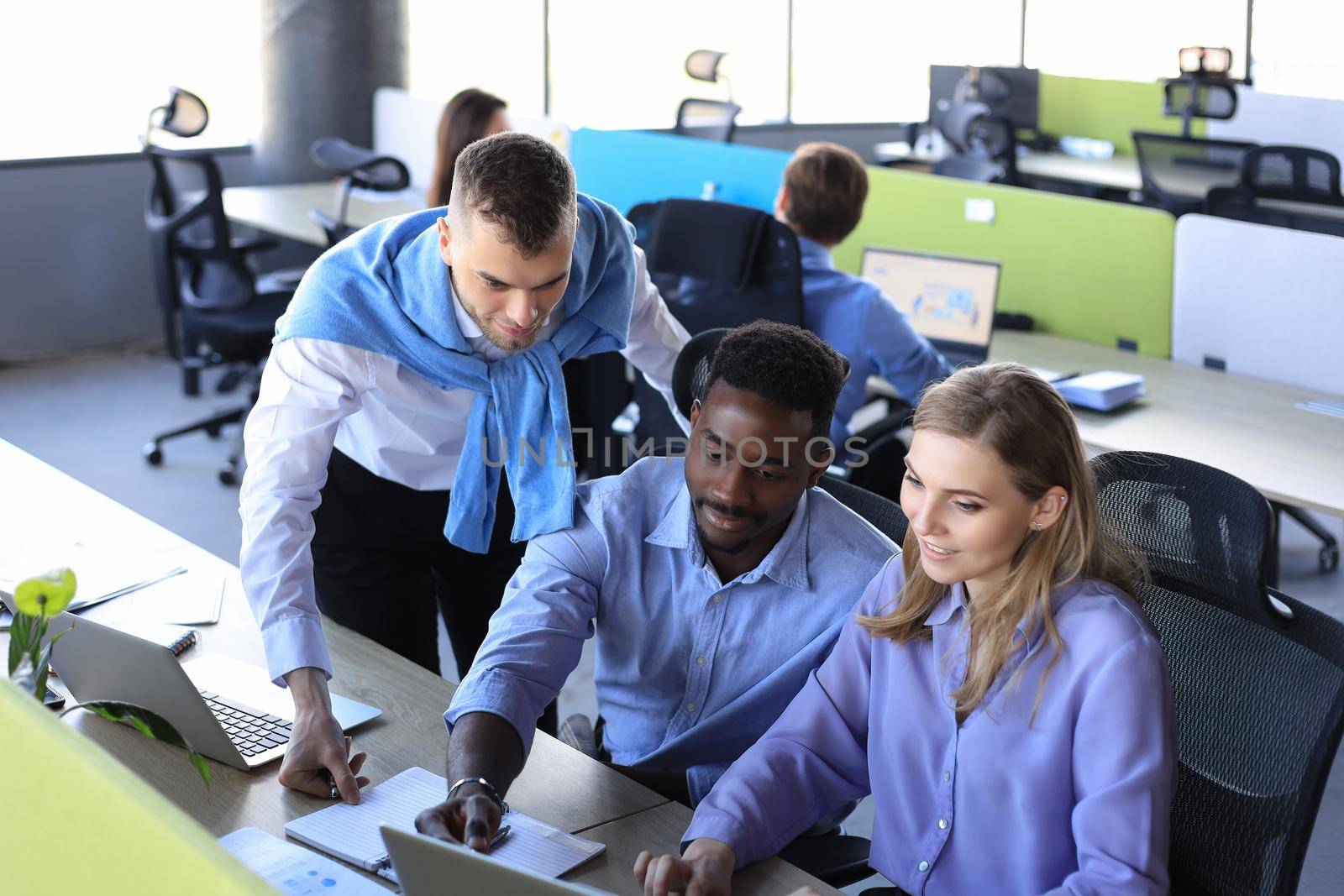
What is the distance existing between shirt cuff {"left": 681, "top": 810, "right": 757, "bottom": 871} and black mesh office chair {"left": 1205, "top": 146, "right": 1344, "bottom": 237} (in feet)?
12.3

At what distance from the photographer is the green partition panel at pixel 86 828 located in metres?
0.77

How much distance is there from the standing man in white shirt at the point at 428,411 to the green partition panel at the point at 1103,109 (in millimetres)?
5609

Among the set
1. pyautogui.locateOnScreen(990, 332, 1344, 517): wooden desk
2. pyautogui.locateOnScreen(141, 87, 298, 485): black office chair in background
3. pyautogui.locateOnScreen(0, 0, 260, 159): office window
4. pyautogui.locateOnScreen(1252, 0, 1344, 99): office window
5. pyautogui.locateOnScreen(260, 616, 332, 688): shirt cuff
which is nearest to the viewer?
pyautogui.locateOnScreen(260, 616, 332, 688): shirt cuff

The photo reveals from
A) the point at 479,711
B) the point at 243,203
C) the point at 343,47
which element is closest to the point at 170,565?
the point at 479,711

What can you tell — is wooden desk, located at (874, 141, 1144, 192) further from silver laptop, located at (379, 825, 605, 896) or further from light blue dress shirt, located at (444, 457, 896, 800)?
silver laptop, located at (379, 825, 605, 896)

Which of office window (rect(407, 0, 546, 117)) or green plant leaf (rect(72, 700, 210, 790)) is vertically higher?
office window (rect(407, 0, 546, 117))

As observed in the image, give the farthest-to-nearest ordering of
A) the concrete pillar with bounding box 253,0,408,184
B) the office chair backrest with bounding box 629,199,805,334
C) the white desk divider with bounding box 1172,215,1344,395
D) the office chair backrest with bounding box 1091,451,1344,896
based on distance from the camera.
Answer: the concrete pillar with bounding box 253,0,408,184, the white desk divider with bounding box 1172,215,1344,395, the office chair backrest with bounding box 629,199,805,334, the office chair backrest with bounding box 1091,451,1344,896

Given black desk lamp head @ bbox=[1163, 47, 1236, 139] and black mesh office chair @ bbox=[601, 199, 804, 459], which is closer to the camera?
black mesh office chair @ bbox=[601, 199, 804, 459]

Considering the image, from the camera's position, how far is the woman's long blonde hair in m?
1.33

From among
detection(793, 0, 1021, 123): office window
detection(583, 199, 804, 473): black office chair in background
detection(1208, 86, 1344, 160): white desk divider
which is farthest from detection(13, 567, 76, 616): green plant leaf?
detection(793, 0, 1021, 123): office window

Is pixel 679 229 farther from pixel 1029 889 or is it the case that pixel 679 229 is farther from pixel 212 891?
pixel 212 891

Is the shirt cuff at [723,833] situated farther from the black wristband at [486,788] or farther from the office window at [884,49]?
the office window at [884,49]

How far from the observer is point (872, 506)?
5.88ft

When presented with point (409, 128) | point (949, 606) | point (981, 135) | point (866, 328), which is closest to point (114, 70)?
point (409, 128)
